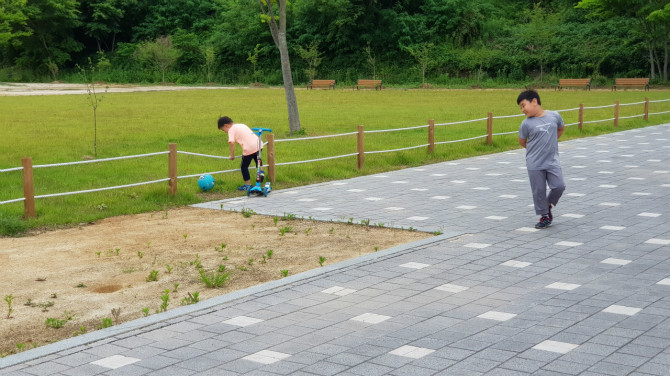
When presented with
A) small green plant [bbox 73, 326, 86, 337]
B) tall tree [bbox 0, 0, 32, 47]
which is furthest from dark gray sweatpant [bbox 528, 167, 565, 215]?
tall tree [bbox 0, 0, 32, 47]

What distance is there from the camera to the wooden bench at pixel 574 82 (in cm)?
5284

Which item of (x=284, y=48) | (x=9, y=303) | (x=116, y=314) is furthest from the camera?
(x=284, y=48)

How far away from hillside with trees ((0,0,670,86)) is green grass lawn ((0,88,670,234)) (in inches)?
528

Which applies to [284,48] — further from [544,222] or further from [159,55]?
[159,55]

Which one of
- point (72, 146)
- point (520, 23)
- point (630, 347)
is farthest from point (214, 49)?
point (630, 347)

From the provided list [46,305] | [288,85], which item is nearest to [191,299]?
[46,305]

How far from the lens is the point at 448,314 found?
6664 millimetres

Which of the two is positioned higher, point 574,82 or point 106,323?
point 574,82

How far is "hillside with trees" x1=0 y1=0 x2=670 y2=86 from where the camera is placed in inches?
2260

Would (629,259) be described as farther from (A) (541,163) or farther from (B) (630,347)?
(B) (630,347)

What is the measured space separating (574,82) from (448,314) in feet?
163

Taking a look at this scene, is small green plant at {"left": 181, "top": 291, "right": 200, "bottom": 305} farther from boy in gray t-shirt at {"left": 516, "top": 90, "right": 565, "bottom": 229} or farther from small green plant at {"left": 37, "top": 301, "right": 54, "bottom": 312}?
boy in gray t-shirt at {"left": 516, "top": 90, "right": 565, "bottom": 229}

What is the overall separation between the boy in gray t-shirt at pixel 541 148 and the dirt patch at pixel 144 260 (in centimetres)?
156

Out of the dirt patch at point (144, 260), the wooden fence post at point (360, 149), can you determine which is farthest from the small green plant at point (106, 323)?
the wooden fence post at point (360, 149)
